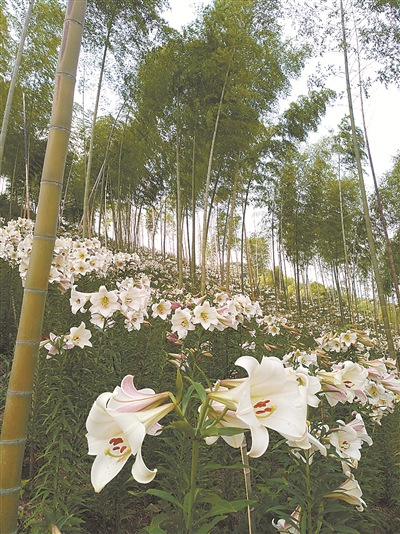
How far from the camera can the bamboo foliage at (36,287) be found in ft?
2.20

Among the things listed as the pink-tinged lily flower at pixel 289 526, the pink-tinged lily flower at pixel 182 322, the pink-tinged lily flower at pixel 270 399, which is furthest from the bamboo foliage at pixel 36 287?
the pink-tinged lily flower at pixel 182 322

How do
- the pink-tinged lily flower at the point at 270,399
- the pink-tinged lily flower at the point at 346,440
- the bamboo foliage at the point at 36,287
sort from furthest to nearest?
the pink-tinged lily flower at the point at 346,440, the bamboo foliage at the point at 36,287, the pink-tinged lily flower at the point at 270,399

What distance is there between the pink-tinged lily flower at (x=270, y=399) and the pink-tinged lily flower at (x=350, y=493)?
0.51 metres

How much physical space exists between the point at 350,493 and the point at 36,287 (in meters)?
0.88

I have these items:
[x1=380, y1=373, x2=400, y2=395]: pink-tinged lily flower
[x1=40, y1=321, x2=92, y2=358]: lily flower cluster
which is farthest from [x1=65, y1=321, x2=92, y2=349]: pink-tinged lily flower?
[x1=380, y1=373, x2=400, y2=395]: pink-tinged lily flower

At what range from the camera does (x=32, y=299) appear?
2.44 feet

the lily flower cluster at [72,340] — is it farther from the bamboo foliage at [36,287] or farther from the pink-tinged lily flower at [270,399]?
the pink-tinged lily flower at [270,399]

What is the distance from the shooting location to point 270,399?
1.45 feet

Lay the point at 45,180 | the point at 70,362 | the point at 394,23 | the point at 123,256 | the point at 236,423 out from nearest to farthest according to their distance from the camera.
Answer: the point at 236,423 < the point at 45,180 < the point at 70,362 < the point at 123,256 < the point at 394,23

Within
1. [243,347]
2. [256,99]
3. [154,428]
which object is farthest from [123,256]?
[256,99]

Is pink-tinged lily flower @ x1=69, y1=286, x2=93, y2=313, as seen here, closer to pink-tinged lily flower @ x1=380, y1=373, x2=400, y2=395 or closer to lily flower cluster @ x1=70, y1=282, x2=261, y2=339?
lily flower cluster @ x1=70, y1=282, x2=261, y2=339

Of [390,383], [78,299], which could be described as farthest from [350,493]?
[78,299]

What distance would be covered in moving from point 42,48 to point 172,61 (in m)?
2.75

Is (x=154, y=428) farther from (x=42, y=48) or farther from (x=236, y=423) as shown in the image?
(x=42, y=48)
